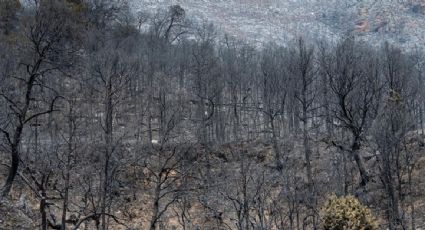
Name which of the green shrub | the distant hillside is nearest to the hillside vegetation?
the green shrub

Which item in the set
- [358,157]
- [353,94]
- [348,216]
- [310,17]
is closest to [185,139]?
[353,94]

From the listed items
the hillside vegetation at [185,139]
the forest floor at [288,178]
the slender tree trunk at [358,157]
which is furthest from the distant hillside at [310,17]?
the slender tree trunk at [358,157]

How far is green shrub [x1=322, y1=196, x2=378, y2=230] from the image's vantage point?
1750 centimetres

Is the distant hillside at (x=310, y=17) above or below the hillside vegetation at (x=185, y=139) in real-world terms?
above

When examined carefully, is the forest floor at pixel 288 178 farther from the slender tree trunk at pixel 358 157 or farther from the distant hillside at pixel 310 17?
the distant hillside at pixel 310 17

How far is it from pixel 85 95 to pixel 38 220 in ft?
51.6

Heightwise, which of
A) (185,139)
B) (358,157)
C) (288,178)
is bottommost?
(288,178)

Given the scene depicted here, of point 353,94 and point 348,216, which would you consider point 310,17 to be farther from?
point 348,216

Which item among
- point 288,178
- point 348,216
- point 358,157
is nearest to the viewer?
point 348,216

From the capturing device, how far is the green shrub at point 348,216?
1750 centimetres

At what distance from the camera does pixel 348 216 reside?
17.5 metres

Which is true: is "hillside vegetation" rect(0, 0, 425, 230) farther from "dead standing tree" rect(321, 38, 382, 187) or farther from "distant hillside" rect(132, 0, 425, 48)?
"distant hillside" rect(132, 0, 425, 48)

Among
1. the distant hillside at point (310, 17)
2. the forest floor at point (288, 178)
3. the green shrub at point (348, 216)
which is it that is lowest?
the green shrub at point (348, 216)

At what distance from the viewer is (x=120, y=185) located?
2975cm
